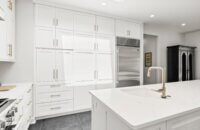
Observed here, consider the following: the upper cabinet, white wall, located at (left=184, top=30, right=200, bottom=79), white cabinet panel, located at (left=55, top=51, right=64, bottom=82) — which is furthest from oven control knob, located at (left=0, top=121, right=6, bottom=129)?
white wall, located at (left=184, top=30, right=200, bottom=79)

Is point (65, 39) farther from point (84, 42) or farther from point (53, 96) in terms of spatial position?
point (53, 96)

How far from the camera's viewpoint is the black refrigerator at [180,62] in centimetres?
446

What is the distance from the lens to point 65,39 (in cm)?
288

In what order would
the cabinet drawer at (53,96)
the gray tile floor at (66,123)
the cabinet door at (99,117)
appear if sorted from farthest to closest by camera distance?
the cabinet drawer at (53,96), the gray tile floor at (66,123), the cabinet door at (99,117)

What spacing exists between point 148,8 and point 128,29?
0.81 meters

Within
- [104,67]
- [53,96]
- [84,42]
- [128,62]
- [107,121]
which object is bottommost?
[53,96]

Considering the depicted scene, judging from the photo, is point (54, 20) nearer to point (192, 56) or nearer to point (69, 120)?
point (69, 120)

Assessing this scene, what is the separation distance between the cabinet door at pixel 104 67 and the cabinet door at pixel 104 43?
0.16 metres

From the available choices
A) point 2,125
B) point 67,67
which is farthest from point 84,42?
point 2,125

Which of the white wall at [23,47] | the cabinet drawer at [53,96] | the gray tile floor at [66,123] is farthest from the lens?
the cabinet drawer at [53,96]

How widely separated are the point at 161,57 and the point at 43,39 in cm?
438

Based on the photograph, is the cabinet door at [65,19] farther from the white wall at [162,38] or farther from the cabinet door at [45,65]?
the white wall at [162,38]

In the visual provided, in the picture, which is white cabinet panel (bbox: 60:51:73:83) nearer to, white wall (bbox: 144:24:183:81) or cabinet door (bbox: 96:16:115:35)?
cabinet door (bbox: 96:16:115:35)

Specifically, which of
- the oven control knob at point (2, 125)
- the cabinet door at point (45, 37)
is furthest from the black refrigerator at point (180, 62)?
the oven control knob at point (2, 125)
